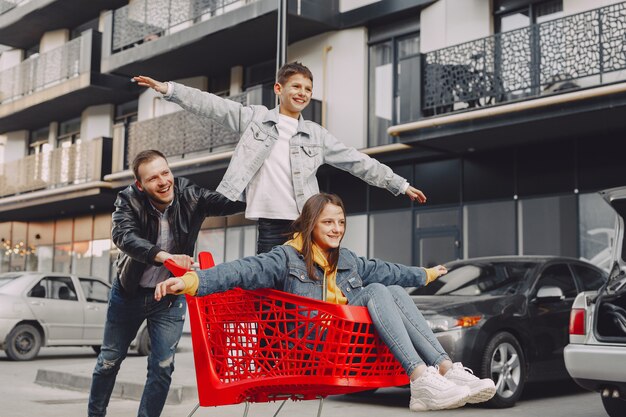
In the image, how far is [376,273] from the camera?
4836 mm

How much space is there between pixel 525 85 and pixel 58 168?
56.3ft

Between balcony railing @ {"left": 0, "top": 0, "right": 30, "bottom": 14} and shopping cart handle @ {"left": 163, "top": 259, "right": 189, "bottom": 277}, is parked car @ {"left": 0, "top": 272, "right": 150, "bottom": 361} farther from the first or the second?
balcony railing @ {"left": 0, "top": 0, "right": 30, "bottom": 14}

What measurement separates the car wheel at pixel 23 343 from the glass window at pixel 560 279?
9.25 meters

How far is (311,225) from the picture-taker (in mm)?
4586

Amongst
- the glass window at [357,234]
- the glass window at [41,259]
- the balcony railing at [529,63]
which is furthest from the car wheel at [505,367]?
the glass window at [41,259]

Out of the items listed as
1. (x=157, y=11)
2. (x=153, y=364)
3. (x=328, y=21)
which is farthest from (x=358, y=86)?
(x=153, y=364)

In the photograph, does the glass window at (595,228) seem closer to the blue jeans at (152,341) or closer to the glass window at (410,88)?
the glass window at (410,88)

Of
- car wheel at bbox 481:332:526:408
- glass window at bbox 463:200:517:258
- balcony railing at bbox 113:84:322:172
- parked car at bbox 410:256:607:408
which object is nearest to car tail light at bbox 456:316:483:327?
parked car at bbox 410:256:607:408

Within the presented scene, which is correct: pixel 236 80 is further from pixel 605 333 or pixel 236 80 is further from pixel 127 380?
pixel 605 333

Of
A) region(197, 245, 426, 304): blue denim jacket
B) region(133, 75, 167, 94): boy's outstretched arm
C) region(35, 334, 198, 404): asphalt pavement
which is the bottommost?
region(35, 334, 198, 404): asphalt pavement

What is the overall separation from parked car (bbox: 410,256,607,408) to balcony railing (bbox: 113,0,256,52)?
43.1 feet

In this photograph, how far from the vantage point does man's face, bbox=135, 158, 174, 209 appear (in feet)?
16.6

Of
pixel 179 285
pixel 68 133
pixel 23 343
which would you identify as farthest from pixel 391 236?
pixel 68 133

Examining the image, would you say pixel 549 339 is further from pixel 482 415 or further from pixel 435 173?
pixel 435 173
